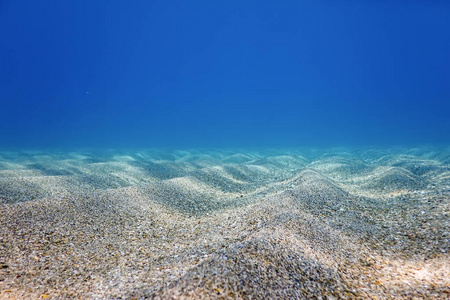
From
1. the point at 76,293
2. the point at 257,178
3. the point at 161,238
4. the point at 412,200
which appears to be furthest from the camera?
the point at 257,178

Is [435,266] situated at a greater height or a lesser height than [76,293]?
greater

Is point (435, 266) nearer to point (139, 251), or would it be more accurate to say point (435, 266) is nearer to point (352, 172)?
point (139, 251)

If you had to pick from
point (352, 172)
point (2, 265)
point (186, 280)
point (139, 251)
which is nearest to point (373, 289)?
point (186, 280)

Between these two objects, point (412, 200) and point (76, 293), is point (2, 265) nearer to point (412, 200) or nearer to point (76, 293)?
point (76, 293)

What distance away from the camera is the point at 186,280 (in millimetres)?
2236

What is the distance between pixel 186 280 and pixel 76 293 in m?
1.25

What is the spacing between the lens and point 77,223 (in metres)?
4.13

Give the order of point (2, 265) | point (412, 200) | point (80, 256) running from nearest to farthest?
point (2, 265) < point (80, 256) < point (412, 200)

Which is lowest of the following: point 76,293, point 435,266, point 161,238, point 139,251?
point 76,293

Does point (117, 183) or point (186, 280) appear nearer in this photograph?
point (186, 280)

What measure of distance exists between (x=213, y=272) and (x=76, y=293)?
1.50m

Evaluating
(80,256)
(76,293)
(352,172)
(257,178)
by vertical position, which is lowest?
(76,293)

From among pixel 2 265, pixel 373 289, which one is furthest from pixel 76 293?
pixel 373 289

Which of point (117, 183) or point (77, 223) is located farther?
point (117, 183)
